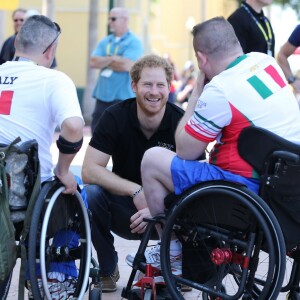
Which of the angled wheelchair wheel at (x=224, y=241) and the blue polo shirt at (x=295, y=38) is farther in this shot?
the blue polo shirt at (x=295, y=38)

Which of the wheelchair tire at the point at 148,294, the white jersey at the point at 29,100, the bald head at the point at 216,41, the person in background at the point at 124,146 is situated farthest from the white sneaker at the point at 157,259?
the bald head at the point at 216,41

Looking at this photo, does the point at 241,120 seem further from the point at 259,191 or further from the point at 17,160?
the point at 17,160

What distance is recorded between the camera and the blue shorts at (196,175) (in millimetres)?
4762

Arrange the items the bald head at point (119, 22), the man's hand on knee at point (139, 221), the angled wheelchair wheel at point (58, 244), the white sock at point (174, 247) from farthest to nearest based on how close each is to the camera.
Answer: the bald head at point (119, 22), the man's hand on knee at point (139, 221), the white sock at point (174, 247), the angled wheelchair wheel at point (58, 244)

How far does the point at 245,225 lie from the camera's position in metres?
4.70

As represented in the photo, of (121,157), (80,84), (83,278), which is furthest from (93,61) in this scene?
(80,84)

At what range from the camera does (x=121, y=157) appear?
19.7 ft

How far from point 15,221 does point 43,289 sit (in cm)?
37

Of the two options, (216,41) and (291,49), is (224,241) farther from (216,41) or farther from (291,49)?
(291,49)

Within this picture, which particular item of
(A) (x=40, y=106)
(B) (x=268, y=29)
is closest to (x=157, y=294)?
(A) (x=40, y=106)

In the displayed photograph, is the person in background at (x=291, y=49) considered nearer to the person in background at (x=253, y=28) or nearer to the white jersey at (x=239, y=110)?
the person in background at (x=253, y=28)

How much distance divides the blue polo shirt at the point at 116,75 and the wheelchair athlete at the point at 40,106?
626 cm

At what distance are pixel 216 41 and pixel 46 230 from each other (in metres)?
1.25

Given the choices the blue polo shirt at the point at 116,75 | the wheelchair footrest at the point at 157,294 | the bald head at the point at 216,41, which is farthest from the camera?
the blue polo shirt at the point at 116,75
